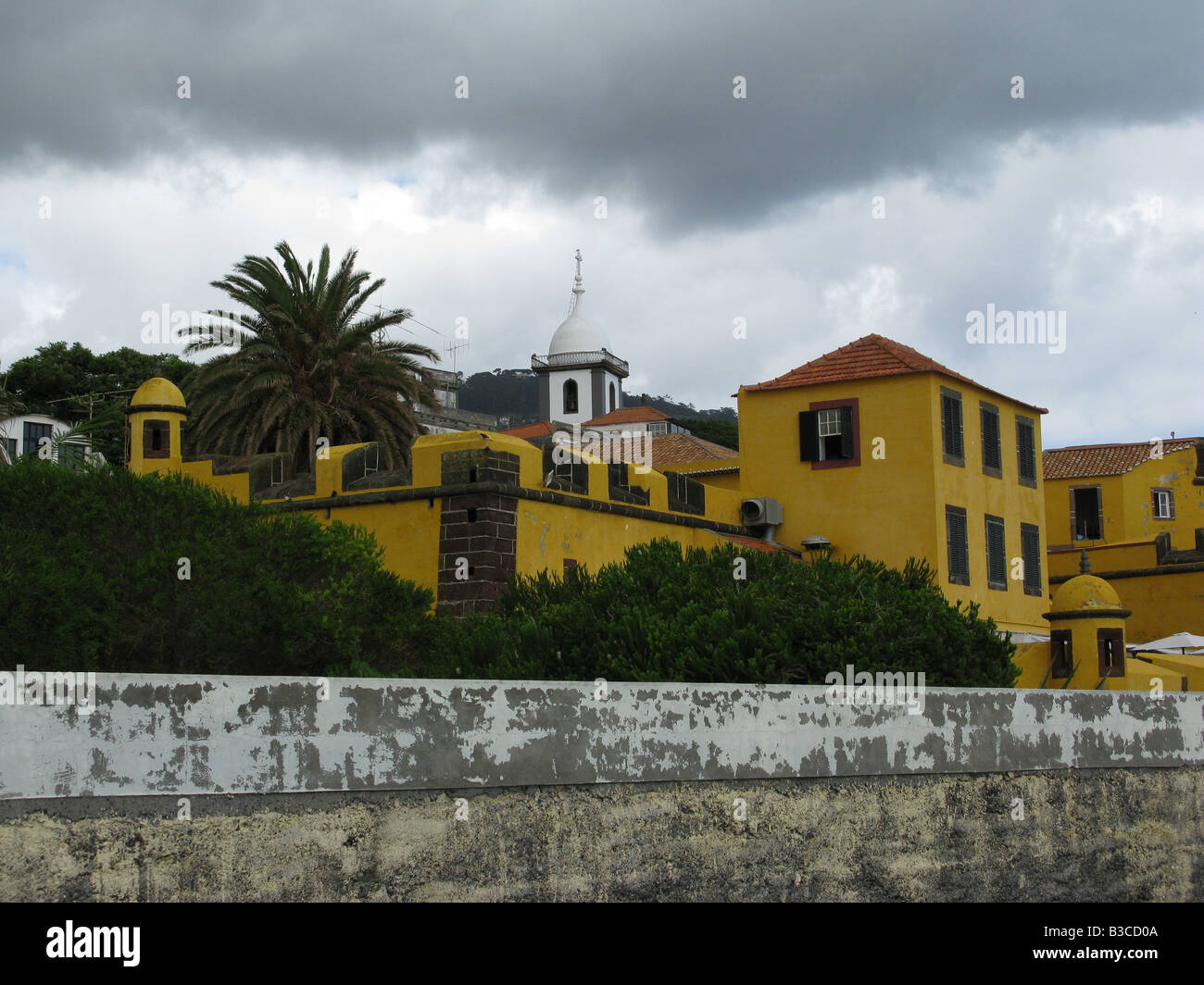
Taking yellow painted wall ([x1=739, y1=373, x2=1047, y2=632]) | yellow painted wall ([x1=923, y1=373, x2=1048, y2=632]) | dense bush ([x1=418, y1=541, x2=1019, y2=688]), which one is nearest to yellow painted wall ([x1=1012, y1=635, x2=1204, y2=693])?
yellow painted wall ([x1=923, y1=373, x2=1048, y2=632])

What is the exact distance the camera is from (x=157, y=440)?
2283 centimetres

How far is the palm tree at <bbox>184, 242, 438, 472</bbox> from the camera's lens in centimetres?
2669

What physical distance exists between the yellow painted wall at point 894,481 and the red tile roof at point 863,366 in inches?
5.2

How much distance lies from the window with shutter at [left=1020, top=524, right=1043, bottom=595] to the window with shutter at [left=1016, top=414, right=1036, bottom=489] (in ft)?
3.25

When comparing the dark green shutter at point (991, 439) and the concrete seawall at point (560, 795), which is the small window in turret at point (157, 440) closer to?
the dark green shutter at point (991, 439)

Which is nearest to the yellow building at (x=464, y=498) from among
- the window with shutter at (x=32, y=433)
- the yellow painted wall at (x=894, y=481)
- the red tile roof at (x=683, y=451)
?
the yellow painted wall at (x=894, y=481)

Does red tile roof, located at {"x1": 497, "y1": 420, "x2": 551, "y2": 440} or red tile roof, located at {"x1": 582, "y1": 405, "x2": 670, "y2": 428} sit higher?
red tile roof, located at {"x1": 582, "y1": 405, "x2": 670, "y2": 428}

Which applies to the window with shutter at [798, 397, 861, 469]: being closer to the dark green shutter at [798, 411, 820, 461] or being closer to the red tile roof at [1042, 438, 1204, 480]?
the dark green shutter at [798, 411, 820, 461]

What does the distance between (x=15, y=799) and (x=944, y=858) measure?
17.8 ft

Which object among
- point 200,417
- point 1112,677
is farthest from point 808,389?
point 200,417

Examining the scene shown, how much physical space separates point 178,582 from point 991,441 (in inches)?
732

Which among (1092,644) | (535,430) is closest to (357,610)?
(1092,644)
